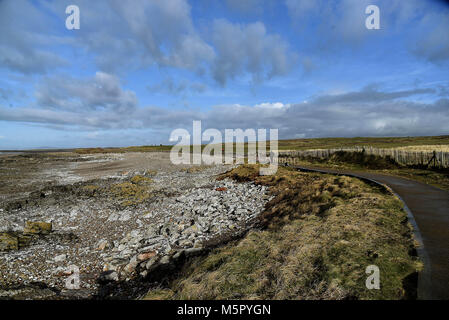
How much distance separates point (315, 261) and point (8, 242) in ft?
37.2

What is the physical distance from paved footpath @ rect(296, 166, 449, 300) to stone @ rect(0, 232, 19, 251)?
12678mm

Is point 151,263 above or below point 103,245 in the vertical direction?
above

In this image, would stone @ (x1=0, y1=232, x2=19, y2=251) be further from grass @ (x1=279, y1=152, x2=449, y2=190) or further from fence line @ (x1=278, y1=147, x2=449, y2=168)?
fence line @ (x1=278, y1=147, x2=449, y2=168)

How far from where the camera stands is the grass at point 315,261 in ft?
14.3

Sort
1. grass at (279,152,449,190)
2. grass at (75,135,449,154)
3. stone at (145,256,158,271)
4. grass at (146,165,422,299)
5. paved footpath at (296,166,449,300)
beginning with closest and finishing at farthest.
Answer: paved footpath at (296,166,449,300), grass at (146,165,422,299), stone at (145,256,158,271), grass at (279,152,449,190), grass at (75,135,449,154)

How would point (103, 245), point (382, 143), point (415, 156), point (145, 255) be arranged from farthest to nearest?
point (382, 143) → point (415, 156) → point (103, 245) → point (145, 255)

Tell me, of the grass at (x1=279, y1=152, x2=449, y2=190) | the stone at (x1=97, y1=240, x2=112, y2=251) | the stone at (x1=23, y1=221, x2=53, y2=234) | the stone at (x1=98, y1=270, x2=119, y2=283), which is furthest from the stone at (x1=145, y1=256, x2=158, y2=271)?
the grass at (x1=279, y1=152, x2=449, y2=190)

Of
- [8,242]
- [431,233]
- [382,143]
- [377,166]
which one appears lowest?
[8,242]

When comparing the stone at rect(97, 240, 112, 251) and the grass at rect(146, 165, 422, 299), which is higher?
the grass at rect(146, 165, 422, 299)

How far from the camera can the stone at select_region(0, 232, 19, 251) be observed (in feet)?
28.1

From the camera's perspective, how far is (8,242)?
8781mm

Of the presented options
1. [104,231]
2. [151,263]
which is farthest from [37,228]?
[151,263]

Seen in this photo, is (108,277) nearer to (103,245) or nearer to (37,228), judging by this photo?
(103,245)

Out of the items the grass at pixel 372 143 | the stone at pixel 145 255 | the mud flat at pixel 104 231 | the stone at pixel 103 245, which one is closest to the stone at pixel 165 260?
the mud flat at pixel 104 231
